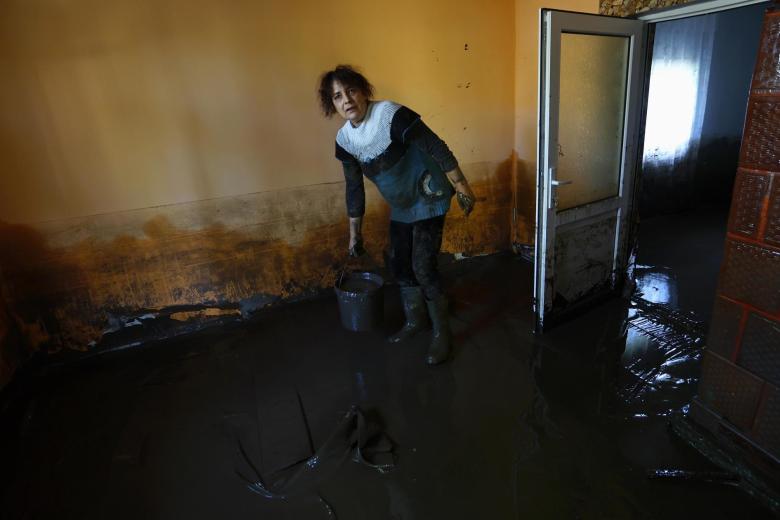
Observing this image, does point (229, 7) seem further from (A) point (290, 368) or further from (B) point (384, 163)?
(A) point (290, 368)

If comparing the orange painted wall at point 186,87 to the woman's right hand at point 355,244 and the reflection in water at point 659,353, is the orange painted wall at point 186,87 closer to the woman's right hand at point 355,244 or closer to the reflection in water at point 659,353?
the woman's right hand at point 355,244

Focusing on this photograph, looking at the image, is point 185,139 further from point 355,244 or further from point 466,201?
point 466,201

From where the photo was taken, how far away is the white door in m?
2.32

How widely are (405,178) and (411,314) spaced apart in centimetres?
90

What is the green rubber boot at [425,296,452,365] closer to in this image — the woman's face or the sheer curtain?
the woman's face

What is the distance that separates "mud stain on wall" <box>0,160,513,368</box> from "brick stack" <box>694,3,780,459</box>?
7.74 ft

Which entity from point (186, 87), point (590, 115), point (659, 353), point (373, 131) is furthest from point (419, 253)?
point (186, 87)

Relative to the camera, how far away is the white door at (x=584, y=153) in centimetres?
232

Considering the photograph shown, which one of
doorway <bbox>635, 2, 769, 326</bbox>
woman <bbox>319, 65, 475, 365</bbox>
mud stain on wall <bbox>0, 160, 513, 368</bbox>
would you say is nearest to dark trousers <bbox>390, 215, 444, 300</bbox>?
woman <bbox>319, 65, 475, 365</bbox>

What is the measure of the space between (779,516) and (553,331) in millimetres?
1347

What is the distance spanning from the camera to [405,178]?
7.76ft

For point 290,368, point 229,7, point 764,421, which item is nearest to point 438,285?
point 290,368

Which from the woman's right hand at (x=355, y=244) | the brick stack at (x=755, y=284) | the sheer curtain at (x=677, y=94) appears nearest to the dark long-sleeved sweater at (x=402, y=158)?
the woman's right hand at (x=355, y=244)

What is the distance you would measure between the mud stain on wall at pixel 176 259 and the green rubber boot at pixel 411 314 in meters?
0.90
